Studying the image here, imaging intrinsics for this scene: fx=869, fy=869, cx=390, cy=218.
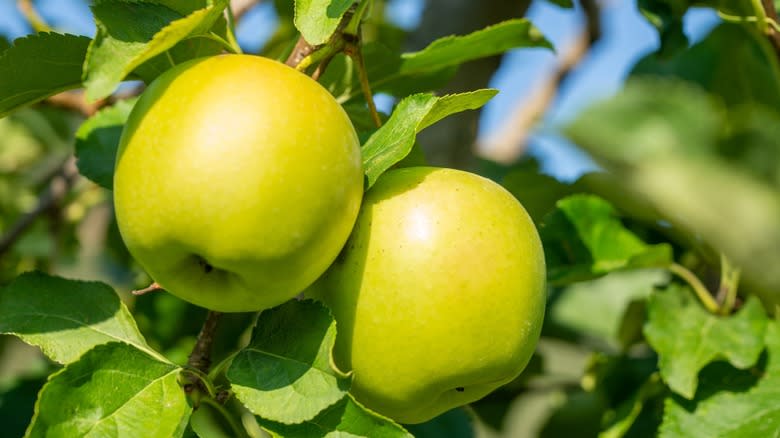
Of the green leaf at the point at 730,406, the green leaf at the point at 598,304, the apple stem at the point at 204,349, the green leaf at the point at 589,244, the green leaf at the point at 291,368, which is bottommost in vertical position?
the green leaf at the point at 598,304

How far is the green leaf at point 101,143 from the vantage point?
106 centimetres

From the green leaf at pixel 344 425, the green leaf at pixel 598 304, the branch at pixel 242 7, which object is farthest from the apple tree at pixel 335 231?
the green leaf at pixel 598 304

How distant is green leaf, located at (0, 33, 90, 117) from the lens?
0.87 metres

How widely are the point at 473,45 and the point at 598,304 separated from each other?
1.13 m

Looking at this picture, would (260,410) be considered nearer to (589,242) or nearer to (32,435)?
(32,435)

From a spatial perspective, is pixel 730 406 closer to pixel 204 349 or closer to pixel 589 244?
pixel 589 244

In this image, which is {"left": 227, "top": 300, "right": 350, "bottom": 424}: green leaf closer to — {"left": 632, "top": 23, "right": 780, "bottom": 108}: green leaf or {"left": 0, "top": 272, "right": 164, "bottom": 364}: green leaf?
{"left": 0, "top": 272, "right": 164, "bottom": 364}: green leaf

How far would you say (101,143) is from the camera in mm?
1102

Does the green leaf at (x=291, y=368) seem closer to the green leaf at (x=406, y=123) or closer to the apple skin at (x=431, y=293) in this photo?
the apple skin at (x=431, y=293)

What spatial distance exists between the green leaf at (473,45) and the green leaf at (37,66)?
41cm

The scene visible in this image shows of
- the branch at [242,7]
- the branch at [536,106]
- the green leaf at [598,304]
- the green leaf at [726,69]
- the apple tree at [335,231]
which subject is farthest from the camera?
the branch at [536,106]

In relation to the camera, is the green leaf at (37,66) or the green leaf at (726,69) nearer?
the green leaf at (37,66)

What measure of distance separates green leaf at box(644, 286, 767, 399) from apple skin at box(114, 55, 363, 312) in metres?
0.56

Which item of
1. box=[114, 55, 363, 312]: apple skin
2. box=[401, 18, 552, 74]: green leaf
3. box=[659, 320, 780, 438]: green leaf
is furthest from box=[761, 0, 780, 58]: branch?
box=[114, 55, 363, 312]: apple skin
